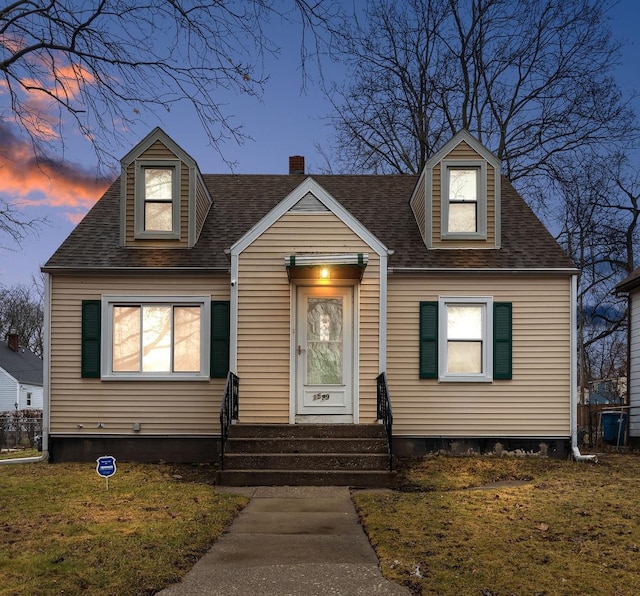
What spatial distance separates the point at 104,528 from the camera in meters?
6.44

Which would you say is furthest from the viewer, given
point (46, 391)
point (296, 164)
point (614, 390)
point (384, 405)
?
point (614, 390)

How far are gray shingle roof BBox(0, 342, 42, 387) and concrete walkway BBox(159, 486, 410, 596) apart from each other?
4120 cm

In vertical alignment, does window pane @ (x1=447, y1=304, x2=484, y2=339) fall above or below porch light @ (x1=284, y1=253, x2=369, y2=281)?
below

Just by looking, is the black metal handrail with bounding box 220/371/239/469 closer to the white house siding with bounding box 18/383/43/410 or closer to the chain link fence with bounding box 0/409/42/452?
the chain link fence with bounding box 0/409/42/452

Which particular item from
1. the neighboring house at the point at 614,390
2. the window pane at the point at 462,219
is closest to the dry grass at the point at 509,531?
the window pane at the point at 462,219

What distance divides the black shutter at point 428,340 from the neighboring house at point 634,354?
609cm

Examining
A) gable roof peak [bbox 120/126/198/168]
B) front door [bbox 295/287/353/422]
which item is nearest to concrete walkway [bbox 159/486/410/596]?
front door [bbox 295/287/353/422]

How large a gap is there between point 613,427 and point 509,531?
443 inches

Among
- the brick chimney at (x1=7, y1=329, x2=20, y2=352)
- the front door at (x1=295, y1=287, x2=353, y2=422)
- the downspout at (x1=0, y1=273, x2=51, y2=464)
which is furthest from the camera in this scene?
the brick chimney at (x1=7, y1=329, x2=20, y2=352)

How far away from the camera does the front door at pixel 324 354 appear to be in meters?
11.0

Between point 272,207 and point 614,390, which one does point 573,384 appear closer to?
point 272,207

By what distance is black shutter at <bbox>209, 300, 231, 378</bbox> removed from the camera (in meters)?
11.8

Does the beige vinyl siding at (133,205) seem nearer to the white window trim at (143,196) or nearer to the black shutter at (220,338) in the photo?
the white window trim at (143,196)

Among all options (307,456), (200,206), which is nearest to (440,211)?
(200,206)
